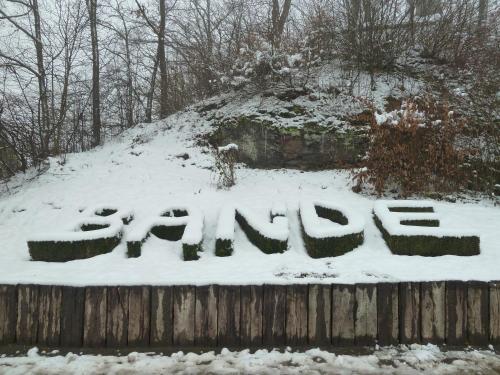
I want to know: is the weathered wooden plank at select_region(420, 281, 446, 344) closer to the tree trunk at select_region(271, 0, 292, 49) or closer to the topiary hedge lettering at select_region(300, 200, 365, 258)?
the topiary hedge lettering at select_region(300, 200, 365, 258)

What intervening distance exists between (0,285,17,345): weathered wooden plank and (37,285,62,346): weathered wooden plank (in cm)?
21

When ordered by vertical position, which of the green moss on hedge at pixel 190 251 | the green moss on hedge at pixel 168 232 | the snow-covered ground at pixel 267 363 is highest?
the green moss on hedge at pixel 168 232

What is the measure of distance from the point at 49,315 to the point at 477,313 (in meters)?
3.55

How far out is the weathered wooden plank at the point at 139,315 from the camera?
281 cm

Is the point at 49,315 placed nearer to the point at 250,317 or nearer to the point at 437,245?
the point at 250,317

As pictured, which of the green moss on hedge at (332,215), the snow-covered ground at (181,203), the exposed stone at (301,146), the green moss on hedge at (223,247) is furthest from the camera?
the exposed stone at (301,146)

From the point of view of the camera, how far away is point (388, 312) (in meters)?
2.85

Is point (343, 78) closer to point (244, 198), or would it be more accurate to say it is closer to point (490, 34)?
point (490, 34)

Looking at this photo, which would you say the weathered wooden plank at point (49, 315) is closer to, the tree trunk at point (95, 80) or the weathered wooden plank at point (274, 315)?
the weathered wooden plank at point (274, 315)

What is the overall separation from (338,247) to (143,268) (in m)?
1.98

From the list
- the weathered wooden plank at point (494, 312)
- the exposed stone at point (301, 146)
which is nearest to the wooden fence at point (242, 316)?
the weathered wooden plank at point (494, 312)

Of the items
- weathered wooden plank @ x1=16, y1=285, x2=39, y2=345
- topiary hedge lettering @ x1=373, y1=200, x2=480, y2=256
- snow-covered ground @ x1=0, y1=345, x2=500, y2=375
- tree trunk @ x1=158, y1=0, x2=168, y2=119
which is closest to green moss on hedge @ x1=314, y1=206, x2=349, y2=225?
topiary hedge lettering @ x1=373, y1=200, x2=480, y2=256

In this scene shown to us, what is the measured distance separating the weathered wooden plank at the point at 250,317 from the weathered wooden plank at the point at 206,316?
0.23m

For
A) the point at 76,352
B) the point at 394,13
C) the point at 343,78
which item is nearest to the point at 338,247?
the point at 76,352
